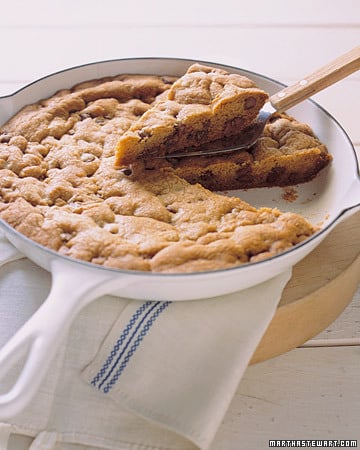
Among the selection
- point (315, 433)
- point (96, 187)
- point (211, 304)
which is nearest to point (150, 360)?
point (211, 304)

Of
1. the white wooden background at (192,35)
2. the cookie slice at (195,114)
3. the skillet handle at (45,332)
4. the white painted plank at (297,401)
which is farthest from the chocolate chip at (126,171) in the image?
the white wooden background at (192,35)

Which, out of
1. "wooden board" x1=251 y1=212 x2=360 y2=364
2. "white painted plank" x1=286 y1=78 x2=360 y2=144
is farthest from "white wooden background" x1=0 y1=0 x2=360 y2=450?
"wooden board" x1=251 y1=212 x2=360 y2=364

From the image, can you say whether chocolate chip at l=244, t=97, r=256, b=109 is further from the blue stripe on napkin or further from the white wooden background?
the blue stripe on napkin

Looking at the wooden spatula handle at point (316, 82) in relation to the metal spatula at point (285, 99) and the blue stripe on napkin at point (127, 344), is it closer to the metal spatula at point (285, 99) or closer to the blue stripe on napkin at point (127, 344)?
the metal spatula at point (285, 99)

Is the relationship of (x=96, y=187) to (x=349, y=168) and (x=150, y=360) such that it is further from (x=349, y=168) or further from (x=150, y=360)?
(x=349, y=168)

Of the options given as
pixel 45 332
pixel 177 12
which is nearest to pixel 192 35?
pixel 177 12

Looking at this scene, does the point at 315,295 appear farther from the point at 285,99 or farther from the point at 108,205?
the point at 285,99

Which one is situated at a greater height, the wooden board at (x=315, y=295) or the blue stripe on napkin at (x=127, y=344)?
the blue stripe on napkin at (x=127, y=344)
